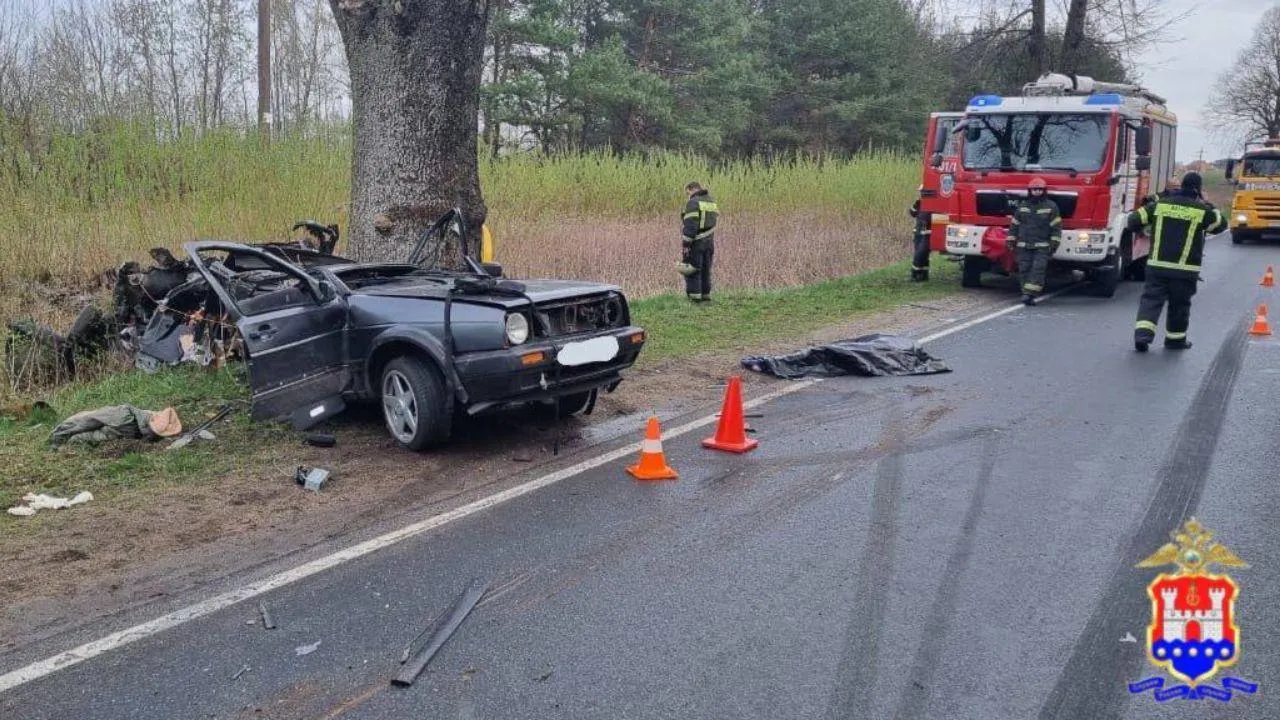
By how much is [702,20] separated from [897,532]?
96.1 ft

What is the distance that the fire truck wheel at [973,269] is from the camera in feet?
50.8

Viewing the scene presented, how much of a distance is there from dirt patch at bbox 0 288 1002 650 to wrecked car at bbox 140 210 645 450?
0.27 m

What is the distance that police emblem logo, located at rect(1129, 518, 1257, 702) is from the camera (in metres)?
3.44

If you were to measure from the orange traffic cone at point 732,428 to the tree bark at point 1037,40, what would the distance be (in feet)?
75.3

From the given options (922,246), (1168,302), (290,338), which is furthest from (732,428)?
(922,246)

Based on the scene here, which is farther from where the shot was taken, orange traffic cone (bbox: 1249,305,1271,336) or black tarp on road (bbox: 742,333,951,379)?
orange traffic cone (bbox: 1249,305,1271,336)

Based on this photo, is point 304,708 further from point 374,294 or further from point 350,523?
point 374,294

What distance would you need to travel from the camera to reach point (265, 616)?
3980mm

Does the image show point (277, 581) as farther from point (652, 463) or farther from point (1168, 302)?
point (1168, 302)

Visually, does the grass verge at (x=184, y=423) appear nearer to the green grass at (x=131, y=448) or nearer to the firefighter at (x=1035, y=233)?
the green grass at (x=131, y=448)

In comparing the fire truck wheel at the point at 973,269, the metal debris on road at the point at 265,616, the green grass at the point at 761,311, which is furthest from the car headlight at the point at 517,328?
the fire truck wheel at the point at 973,269

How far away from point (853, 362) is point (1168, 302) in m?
3.55

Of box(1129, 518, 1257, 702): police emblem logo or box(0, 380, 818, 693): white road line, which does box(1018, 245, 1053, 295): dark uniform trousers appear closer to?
box(0, 380, 818, 693): white road line

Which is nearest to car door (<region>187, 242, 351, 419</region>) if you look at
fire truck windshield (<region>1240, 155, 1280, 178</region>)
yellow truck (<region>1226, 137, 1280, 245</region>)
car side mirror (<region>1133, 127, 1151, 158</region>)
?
car side mirror (<region>1133, 127, 1151, 158</region>)
